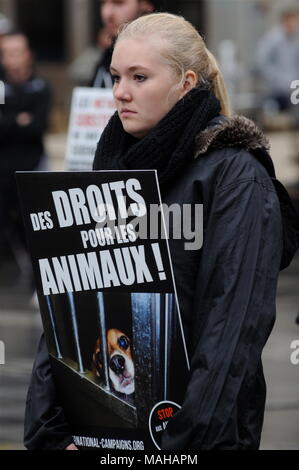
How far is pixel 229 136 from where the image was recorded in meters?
2.88

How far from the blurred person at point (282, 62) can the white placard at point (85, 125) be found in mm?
8472

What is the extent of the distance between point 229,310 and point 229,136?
0.46 m

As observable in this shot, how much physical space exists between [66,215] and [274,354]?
4603 millimetres

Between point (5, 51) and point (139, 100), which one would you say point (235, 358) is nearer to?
point (139, 100)

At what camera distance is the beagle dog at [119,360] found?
2844 mm

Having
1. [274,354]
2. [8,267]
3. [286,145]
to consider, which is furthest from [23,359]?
[286,145]

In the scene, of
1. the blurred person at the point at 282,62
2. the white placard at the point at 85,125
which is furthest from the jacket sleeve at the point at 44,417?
the blurred person at the point at 282,62

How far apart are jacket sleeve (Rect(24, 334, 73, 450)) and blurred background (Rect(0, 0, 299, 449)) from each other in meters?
1.90

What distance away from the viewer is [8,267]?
1097 centimetres

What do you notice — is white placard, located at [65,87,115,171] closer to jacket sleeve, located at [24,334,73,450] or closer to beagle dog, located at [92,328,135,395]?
jacket sleeve, located at [24,334,73,450]

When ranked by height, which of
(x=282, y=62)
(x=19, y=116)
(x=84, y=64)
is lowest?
(x=84, y=64)

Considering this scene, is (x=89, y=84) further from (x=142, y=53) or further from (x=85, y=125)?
(x=142, y=53)

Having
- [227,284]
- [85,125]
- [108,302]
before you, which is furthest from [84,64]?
[227,284]

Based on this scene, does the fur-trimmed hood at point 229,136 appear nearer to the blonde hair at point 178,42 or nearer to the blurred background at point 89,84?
the blonde hair at point 178,42
